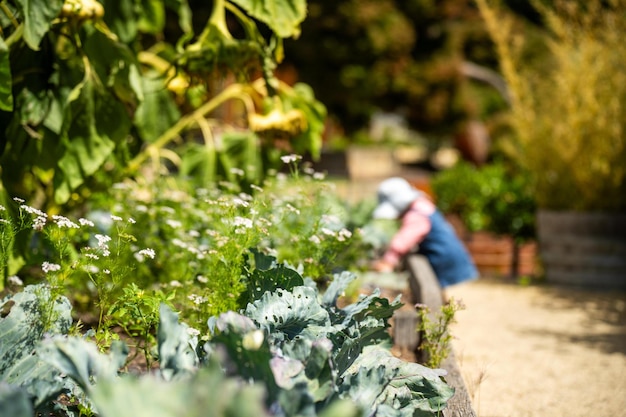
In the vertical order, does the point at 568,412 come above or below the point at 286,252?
below

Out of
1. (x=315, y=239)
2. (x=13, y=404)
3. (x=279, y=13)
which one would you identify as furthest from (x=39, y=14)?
(x=13, y=404)

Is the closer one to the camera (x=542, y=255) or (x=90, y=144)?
(x=90, y=144)

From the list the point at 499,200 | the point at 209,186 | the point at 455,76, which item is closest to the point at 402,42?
the point at 455,76

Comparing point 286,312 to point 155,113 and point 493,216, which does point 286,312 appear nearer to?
point 155,113

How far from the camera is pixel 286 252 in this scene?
3748mm

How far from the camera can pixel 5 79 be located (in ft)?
8.01

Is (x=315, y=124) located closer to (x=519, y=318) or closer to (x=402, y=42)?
(x=519, y=318)

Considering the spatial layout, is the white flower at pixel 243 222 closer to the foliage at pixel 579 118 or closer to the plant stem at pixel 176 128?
the plant stem at pixel 176 128

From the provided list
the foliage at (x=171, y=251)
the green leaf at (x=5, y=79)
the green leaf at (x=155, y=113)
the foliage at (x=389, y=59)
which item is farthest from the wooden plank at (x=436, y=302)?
the foliage at (x=389, y=59)

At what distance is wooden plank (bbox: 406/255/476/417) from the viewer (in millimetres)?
2180

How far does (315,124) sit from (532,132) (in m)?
3.21

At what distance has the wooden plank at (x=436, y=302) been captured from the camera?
7.15ft

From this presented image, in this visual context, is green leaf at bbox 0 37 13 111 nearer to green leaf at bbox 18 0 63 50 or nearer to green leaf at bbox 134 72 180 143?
green leaf at bbox 18 0 63 50

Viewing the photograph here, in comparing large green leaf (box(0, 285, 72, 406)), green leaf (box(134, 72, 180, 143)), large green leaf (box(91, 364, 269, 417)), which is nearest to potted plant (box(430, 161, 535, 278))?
green leaf (box(134, 72, 180, 143))
